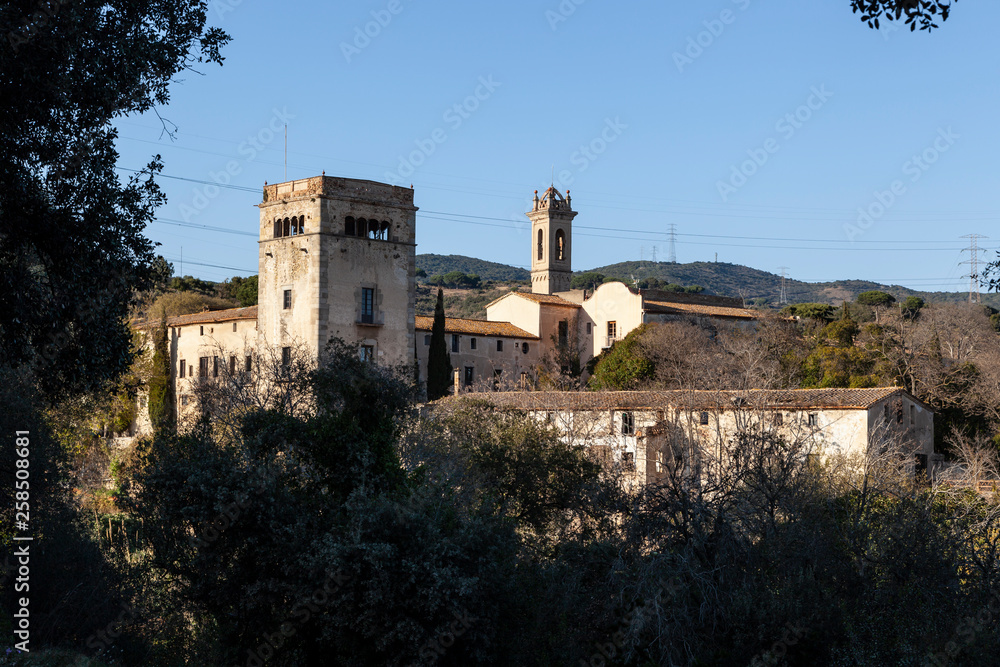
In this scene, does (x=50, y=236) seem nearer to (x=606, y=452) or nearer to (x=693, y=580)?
(x=693, y=580)

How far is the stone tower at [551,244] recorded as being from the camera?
215ft

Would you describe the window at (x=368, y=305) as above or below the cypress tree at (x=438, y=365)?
above

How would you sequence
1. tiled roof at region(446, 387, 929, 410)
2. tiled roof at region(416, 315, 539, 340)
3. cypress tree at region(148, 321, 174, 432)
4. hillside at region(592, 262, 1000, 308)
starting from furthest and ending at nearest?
hillside at region(592, 262, 1000, 308) → tiled roof at region(416, 315, 539, 340) → cypress tree at region(148, 321, 174, 432) → tiled roof at region(446, 387, 929, 410)

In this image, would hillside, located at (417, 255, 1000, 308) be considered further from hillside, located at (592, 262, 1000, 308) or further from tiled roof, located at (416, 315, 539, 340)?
tiled roof, located at (416, 315, 539, 340)

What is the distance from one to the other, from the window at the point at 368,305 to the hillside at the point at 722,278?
236 feet

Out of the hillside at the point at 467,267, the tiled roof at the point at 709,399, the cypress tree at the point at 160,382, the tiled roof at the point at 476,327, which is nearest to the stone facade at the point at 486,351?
the tiled roof at the point at 476,327

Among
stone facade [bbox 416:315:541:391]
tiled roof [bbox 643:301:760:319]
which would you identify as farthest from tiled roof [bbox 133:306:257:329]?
tiled roof [bbox 643:301:760:319]

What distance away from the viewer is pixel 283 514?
14.9 meters

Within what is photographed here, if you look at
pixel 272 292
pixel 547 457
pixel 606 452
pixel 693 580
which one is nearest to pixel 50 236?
pixel 693 580

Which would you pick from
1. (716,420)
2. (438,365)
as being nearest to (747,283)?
(438,365)

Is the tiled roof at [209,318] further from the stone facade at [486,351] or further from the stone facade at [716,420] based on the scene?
the stone facade at [716,420]

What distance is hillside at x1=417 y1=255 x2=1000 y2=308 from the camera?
375 feet

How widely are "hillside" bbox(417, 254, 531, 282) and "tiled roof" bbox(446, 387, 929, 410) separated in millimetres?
96378

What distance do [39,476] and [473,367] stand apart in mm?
29518
